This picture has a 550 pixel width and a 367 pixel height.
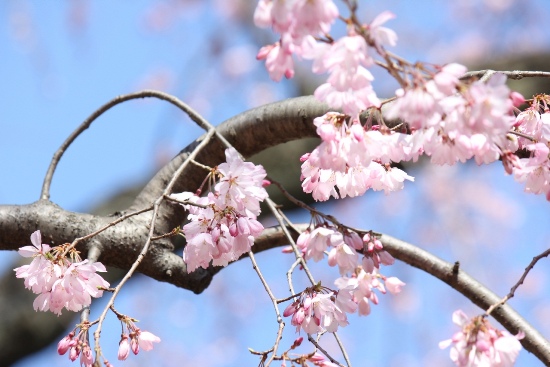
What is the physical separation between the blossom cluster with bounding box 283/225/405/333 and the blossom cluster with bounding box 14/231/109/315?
36 centimetres

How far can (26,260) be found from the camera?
2748mm

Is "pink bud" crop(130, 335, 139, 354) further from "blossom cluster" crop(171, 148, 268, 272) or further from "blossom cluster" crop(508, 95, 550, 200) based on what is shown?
"blossom cluster" crop(508, 95, 550, 200)

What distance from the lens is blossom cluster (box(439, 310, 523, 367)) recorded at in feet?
3.26

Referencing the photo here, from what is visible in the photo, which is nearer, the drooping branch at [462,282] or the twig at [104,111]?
the drooping branch at [462,282]

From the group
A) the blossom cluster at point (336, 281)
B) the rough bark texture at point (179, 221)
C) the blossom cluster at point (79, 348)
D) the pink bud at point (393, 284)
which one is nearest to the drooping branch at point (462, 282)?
the rough bark texture at point (179, 221)

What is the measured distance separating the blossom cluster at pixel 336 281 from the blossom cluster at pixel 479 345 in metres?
0.31

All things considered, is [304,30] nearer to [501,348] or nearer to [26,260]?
[501,348]

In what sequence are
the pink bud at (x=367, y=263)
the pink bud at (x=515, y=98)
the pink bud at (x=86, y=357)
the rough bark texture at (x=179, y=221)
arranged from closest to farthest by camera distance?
the pink bud at (x=515, y=98), the pink bud at (x=86, y=357), the pink bud at (x=367, y=263), the rough bark texture at (x=179, y=221)

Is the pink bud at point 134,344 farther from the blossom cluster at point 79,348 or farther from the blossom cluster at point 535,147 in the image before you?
the blossom cluster at point 535,147

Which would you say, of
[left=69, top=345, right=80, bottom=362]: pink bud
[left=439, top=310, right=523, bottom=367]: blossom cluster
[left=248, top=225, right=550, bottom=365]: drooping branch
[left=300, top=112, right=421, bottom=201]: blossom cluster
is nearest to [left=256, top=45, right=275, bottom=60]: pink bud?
[left=300, top=112, right=421, bottom=201]: blossom cluster

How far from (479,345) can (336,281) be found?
42 cm

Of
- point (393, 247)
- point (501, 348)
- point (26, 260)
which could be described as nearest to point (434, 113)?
point (501, 348)

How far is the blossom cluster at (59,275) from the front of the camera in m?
1.28

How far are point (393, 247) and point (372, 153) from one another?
0.59 m
